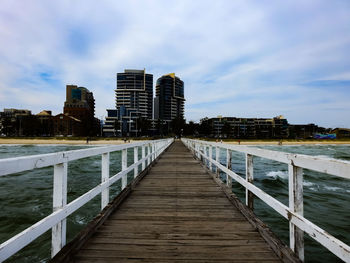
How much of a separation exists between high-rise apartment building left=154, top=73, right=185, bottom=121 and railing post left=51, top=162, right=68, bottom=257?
15678 centimetres

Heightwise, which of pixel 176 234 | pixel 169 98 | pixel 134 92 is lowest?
pixel 176 234

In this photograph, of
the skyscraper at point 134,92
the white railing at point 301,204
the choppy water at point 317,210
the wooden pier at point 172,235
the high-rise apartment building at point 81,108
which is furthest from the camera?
the skyscraper at point 134,92

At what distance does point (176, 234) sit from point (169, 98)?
162535 millimetres

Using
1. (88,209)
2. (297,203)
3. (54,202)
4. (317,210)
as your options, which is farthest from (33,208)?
(317,210)

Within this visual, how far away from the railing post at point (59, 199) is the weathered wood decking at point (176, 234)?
25 centimetres

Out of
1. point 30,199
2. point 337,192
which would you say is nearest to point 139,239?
A: point 30,199

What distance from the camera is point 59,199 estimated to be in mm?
2035

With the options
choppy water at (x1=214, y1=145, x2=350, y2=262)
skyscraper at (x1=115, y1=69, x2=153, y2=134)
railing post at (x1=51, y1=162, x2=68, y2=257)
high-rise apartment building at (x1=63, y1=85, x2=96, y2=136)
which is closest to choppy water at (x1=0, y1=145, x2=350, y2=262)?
choppy water at (x1=214, y1=145, x2=350, y2=262)

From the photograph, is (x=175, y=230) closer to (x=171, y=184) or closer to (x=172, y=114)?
(x=171, y=184)

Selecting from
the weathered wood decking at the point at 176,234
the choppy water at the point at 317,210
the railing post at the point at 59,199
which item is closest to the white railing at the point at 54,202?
the railing post at the point at 59,199

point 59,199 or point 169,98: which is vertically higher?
point 169,98

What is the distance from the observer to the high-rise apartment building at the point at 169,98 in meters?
163

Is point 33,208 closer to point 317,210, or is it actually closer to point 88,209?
point 88,209

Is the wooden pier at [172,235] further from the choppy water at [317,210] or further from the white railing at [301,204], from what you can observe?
the choppy water at [317,210]
